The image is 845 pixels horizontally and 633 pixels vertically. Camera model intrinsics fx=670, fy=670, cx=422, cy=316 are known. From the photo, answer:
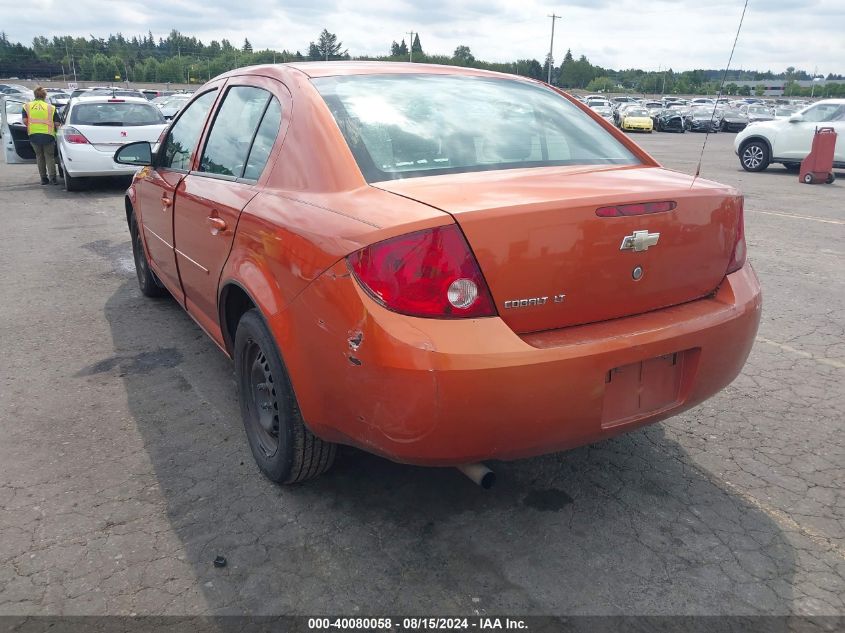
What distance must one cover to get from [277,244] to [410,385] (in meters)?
0.87

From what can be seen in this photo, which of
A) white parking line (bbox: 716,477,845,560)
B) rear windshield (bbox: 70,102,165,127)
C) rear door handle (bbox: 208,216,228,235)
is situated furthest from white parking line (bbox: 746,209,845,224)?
rear windshield (bbox: 70,102,165,127)

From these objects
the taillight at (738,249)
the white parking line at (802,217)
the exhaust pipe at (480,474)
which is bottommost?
the white parking line at (802,217)

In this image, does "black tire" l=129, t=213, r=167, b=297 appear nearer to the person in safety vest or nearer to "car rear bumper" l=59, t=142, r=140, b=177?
"car rear bumper" l=59, t=142, r=140, b=177

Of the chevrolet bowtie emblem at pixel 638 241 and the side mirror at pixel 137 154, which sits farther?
the side mirror at pixel 137 154

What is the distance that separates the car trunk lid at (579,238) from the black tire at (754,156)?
50.1 ft

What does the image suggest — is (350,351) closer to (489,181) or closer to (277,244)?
(277,244)

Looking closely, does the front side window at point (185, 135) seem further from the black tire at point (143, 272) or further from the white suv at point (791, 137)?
the white suv at point (791, 137)

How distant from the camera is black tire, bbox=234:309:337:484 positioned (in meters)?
2.64

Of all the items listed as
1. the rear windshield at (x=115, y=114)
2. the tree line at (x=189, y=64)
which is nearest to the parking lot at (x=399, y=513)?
the rear windshield at (x=115, y=114)

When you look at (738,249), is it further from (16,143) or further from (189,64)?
(189,64)

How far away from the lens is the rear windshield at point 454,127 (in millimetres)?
2645

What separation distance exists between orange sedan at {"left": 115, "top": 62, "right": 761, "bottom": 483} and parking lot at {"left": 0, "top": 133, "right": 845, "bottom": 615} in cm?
35

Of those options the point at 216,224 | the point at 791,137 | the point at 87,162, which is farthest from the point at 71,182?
the point at 791,137

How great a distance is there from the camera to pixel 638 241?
234cm
